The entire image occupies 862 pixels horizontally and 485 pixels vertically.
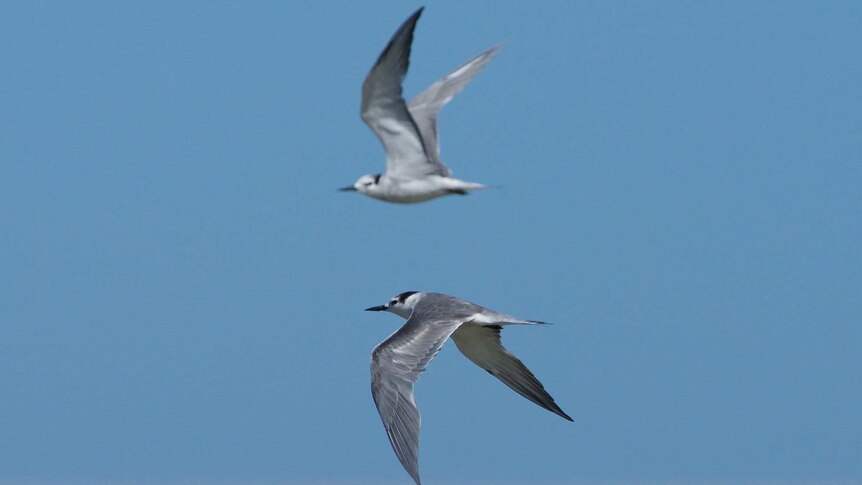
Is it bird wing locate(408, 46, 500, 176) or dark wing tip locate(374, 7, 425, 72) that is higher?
bird wing locate(408, 46, 500, 176)

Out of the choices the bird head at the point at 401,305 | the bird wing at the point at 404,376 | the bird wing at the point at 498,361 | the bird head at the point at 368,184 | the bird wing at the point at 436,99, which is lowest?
the bird wing at the point at 404,376

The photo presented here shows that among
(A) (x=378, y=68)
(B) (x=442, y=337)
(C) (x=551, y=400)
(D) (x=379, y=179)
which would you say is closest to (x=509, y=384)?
(C) (x=551, y=400)

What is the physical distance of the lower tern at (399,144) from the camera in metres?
15.4

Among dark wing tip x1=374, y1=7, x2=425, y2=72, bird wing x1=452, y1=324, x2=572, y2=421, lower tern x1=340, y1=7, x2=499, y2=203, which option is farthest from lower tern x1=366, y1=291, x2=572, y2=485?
dark wing tip x1=374, y1=7, x2=425, y2=72

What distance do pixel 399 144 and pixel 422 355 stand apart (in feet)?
9.94

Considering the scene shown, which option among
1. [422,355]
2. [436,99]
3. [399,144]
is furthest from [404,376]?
[436,99]

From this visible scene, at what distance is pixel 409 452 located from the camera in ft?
45.0

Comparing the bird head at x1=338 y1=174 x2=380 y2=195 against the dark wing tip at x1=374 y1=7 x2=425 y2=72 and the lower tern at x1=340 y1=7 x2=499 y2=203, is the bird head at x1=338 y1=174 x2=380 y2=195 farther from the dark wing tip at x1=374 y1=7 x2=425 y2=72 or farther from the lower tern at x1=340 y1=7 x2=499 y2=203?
the dark wing tip at x1=374 y1=7 x2=425 y2=72

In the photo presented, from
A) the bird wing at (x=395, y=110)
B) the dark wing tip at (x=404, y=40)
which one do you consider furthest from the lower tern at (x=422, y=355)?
the dark wing tip at (x=404, y=40)

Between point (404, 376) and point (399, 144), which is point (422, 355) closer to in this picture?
point (404, 376)

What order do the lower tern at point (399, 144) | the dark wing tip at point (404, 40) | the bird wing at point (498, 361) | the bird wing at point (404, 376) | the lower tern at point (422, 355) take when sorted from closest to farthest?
the bird wing at point (404, 376), the lower tern at point (422, 355), the dark wing tip at point (404, 40), the lower tern at point (399, 144), the bird wing at point (498, 361)

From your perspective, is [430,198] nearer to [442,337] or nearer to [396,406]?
[442,337]

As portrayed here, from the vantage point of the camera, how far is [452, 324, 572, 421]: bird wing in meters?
16.2

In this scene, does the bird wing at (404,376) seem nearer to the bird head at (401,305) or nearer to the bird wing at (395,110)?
the bird head at (401,305)
